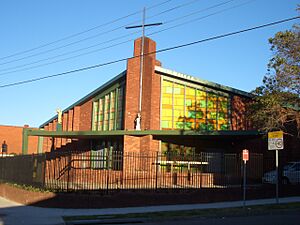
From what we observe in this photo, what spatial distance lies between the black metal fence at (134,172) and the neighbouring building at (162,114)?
2.87 metres

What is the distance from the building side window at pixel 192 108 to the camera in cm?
2658

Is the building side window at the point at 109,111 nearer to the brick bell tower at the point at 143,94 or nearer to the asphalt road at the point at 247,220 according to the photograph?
the brick bell tower at the point at 143,94

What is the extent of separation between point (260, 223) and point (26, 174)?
40.1ft

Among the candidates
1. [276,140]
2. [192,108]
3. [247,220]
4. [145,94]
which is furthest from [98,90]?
[247,220]

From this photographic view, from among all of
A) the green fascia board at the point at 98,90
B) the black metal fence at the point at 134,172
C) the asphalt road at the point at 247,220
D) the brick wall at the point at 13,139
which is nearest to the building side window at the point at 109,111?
the green fascia board at the point at 98,90

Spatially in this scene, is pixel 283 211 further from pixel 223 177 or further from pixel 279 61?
pixel 279 61

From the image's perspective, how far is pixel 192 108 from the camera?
2709 cm

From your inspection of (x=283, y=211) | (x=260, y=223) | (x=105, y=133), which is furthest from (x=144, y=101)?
(x=260, y=223)

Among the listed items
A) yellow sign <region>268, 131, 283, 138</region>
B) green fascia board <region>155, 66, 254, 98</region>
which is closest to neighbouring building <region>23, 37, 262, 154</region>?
green fascia board <region>155, 66, 254, 98</region>

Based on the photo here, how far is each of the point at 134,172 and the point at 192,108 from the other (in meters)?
9.06

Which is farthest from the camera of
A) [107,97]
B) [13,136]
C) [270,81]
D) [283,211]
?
[13,136]

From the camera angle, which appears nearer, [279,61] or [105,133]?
[279,61]

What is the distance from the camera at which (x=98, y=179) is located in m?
17.8

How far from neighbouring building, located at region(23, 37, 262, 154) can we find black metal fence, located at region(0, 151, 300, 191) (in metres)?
2.87
